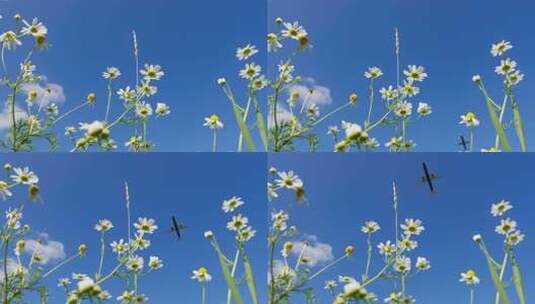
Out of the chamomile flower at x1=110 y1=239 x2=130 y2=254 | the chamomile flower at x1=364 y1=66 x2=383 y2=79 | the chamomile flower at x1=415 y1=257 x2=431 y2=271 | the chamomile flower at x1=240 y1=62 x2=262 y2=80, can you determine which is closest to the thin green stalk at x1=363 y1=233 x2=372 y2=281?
the chamomile flower at x1=415 y1=257 x2=431 y2=271

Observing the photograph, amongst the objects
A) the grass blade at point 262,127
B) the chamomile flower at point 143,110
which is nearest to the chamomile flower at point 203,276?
the grass blade at point 262,127

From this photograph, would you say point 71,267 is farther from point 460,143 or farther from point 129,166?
point 460,143

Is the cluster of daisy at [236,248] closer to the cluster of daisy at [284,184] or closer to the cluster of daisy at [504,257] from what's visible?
the cluster of daisy at [284,184]

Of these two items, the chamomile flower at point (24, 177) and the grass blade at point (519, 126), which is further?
the grass blade at point (519, 126)

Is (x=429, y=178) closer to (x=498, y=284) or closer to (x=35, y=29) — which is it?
(x=498, y=284)

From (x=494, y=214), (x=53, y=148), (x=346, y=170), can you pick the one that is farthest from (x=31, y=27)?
(x=494, y=214)

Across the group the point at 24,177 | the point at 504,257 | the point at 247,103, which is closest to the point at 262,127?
the point at 247,103
